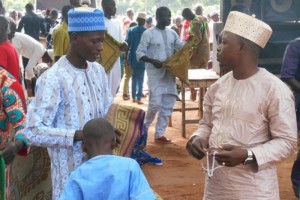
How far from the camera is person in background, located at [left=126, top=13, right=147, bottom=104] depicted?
1022 cm

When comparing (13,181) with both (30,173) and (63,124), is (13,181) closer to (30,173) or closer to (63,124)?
(30,173)

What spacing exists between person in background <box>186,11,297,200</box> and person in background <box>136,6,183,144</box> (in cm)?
438

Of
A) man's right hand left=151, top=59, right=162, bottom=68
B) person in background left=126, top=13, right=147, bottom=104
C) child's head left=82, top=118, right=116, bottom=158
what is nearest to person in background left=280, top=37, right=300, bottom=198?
man's right hand left=151, top=59, right=162, bottom=68

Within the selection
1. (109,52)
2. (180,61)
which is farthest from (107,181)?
(180,61)

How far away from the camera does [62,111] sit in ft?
9.71

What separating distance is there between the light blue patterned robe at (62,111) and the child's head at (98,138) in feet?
1.31

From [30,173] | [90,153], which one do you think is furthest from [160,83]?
[90,153]

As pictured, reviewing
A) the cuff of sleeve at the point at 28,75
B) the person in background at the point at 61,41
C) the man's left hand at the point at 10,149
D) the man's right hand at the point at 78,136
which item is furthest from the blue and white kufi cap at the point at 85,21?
the cuff of sleeve at the point at 28,75

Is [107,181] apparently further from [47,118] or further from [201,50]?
[201,50]

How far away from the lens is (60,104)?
294cm

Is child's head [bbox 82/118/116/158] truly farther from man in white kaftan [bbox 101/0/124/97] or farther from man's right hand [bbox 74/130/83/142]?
man in white kaftan [bbox 101/0/124/97]

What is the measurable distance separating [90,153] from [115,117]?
72cm

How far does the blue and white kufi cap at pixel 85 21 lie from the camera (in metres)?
2.99

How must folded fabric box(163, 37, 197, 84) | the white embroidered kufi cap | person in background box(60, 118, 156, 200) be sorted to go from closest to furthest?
person in background box(60, 118, 156, 200)
the white embroidered kufi cap
folded fabric box(163, 37, 197, 84)
